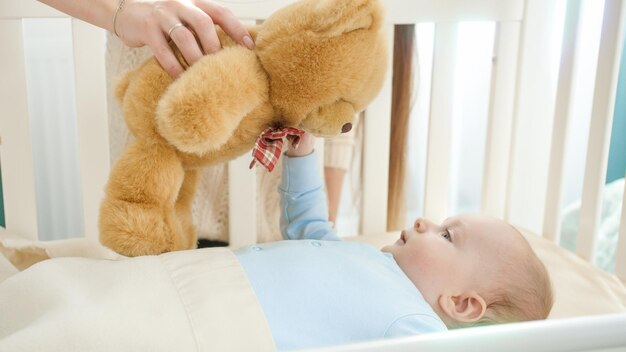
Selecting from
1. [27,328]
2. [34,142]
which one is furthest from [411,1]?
[34,142]

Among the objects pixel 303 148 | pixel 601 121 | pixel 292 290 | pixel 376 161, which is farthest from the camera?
pixel 376 161

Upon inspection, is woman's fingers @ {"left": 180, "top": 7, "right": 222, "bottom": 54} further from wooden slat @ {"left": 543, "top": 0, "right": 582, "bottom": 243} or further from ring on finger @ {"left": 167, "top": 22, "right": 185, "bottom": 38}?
wooden slat @ {"left": 543, "top": 0, "right": 582, "bottom": 243}

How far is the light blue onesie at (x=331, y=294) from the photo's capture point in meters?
0.79

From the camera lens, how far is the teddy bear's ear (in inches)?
29.9

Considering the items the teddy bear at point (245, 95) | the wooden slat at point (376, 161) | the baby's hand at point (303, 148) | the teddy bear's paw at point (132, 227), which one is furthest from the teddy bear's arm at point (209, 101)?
the wooden slat at point (376, 161)

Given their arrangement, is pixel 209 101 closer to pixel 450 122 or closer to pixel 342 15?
pixel 342 15

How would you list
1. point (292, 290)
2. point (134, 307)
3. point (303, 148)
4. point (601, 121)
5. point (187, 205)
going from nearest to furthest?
point (134, 307) < point (292, 290) < point (187, 205) < point (303, 148) < point (601, 121)

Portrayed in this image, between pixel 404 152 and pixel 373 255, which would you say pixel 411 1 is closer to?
pixel 404 152

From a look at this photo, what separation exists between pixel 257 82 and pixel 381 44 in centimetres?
16

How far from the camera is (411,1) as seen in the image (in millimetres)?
1211

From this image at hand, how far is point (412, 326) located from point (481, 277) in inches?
7.9

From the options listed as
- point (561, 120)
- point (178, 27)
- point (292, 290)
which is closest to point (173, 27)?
point (178, 27)

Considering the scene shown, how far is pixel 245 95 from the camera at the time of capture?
77 centimetres

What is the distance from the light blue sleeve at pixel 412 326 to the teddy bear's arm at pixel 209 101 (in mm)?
299
